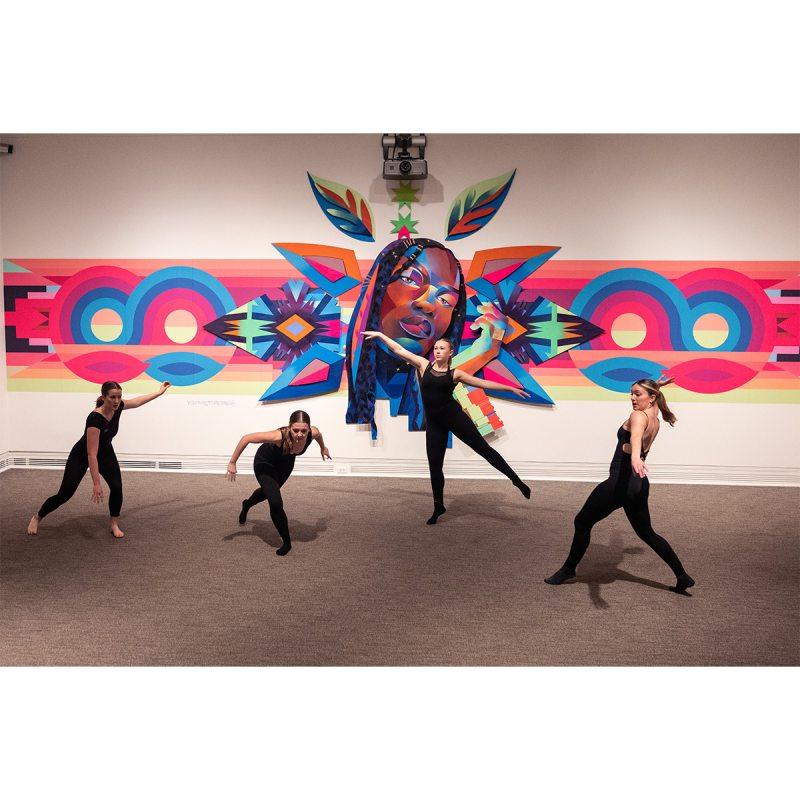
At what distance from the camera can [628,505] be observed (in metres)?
4.70

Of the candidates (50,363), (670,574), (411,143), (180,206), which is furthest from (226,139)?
(670,574)

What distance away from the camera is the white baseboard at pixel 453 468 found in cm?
743

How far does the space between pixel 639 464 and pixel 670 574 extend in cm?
110

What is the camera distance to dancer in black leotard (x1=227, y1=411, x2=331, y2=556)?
5.41m

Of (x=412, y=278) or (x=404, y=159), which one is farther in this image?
(x=412, y=278)

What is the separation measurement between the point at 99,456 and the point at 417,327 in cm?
310

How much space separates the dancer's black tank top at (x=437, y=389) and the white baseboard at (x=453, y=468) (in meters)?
1.52

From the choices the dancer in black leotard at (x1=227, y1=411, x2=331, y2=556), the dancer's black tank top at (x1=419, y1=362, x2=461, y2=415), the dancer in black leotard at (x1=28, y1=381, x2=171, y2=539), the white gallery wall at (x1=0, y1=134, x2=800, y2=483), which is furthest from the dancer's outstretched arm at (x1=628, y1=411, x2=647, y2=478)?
the dancer in black leotard at (x1=28, y1=381, x2=171, y2=539)

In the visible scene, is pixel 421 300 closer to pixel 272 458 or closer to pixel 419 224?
pixel 419 224

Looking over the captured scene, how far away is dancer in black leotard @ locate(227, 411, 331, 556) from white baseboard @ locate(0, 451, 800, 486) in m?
2.00

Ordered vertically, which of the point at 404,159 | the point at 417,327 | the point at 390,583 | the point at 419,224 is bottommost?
the point at 390,583

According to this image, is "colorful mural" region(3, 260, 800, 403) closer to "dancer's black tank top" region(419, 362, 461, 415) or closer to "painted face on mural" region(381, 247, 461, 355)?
"painted face on mural" region(381, 247, 461, 355)

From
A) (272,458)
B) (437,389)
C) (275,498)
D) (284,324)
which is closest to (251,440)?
(272,458)

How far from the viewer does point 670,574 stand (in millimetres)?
5207
